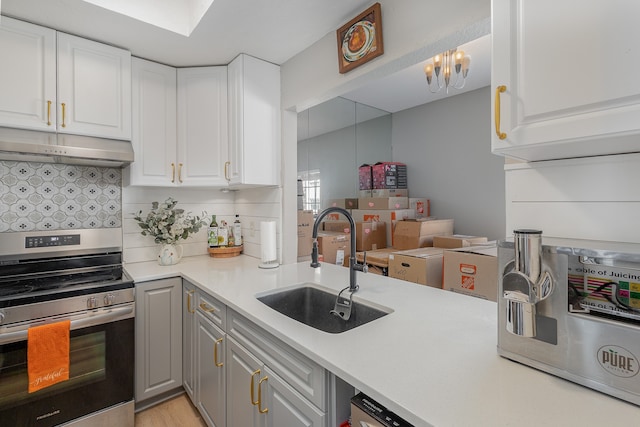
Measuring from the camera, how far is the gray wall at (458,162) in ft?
11.0

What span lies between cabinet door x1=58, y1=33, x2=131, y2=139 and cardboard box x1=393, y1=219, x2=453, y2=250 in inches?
99.8

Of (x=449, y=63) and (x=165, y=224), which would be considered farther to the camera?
(x=449, y=63)

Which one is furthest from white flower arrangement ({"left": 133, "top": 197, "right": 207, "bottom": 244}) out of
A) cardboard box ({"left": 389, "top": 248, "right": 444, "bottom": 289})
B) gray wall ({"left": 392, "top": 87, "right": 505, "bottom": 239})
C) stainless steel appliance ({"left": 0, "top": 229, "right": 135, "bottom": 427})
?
gray wall ({"left": 392, "top": 87, "right": 505, "bottom": 239})

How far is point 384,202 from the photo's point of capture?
3.58 meters

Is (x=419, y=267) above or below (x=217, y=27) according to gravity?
below

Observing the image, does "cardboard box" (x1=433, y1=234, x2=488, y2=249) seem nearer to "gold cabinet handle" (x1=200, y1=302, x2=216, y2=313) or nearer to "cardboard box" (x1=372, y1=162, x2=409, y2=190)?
"cardboard box" (x1=372, y1=162, x2=409, y2=190)

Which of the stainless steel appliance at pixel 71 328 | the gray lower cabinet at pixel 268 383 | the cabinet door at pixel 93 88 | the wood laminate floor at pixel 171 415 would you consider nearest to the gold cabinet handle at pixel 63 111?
the cabinet door at pixel 93 88

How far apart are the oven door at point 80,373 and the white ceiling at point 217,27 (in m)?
1.58

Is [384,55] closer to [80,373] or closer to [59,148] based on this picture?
[59,148]

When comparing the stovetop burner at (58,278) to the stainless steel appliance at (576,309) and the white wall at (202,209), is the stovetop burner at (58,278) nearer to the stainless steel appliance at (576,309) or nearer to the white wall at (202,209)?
the white wall at (202,209)

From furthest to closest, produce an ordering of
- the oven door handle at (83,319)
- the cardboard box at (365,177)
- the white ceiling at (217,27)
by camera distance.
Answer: the cardboard box at (365,177) < the white ceiling at (217,27) < the oven door handle at (83,319)

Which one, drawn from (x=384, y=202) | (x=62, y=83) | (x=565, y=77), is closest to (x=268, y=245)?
(x=62, y=83)

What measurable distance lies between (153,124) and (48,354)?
148cm

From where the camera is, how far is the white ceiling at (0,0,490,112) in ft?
5.11
